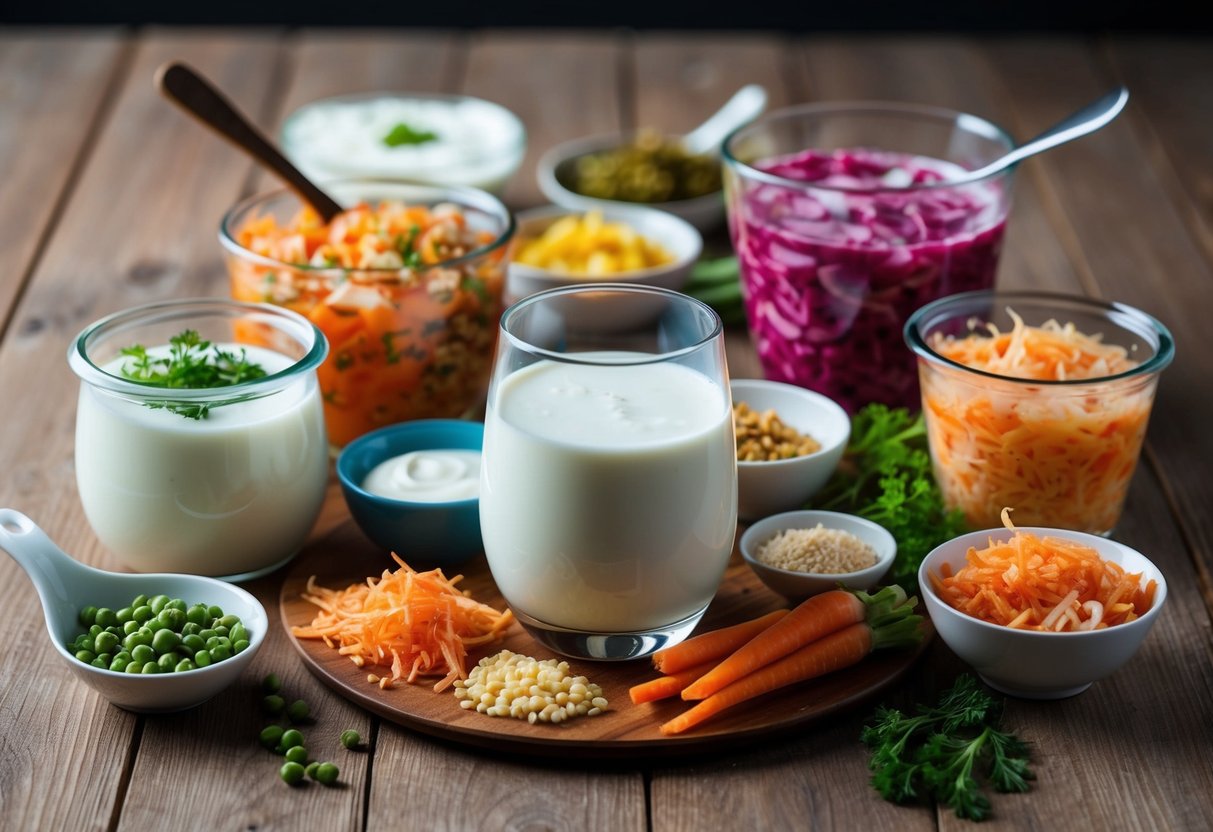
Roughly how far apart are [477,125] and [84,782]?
2.41m

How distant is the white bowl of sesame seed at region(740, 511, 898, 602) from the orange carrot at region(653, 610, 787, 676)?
119 mm

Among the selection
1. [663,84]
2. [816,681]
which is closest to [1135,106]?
[663,84]

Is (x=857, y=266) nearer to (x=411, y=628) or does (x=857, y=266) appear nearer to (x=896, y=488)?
(x=896, y=488)

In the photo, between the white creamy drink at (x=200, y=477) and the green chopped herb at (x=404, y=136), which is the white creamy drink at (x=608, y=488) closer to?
the white creamy drink at (x=200, y=477)

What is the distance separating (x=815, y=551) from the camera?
7.23ft

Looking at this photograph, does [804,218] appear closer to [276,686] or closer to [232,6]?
[276,686]

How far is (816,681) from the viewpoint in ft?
6.57

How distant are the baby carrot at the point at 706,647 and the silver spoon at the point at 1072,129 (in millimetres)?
1006

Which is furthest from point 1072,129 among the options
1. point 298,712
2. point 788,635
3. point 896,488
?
point 298,712

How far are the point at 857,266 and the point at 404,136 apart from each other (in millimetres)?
1482

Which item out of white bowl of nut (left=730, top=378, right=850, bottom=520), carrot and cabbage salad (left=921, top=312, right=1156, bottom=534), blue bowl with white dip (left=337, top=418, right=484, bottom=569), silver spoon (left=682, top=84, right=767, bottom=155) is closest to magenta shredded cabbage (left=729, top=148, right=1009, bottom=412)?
white bowl of nut (left=730, top=378, right=850, bottom=520)

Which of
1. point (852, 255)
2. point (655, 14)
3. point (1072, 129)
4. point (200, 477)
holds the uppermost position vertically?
point (1072, 129)

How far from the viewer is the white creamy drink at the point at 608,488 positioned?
6.10 feet

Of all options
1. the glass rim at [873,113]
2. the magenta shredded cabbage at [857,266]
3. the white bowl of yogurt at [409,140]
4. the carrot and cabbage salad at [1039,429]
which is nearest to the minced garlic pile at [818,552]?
the carrot and cabbage salad at [1039,429]
